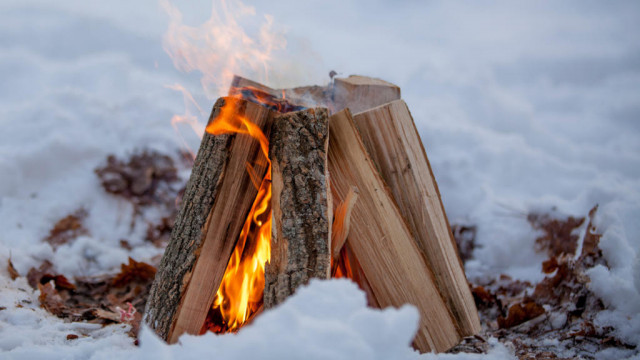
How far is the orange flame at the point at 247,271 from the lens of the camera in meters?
1.66

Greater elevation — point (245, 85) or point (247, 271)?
point (245, 85)

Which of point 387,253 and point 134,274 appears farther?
point 134,274

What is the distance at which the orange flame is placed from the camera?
1.66m

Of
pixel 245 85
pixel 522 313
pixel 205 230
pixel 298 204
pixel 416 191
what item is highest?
pixel 245 85

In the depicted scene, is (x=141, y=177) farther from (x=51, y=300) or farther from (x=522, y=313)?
(x=522, y=313)

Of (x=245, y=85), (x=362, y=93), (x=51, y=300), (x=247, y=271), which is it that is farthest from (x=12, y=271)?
(x=362, y=93)

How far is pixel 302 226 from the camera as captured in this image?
4.79ft

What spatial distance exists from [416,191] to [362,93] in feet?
2.11

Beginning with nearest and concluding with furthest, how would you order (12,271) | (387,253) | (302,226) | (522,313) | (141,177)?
(302,226)
(387,253)
(522,313)
(12,271)
(141,177)

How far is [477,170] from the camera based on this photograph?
4.02m

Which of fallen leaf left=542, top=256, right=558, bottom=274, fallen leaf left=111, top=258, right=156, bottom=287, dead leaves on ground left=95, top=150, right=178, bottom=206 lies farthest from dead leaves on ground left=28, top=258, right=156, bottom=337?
fallen leaf left=542, top=256, right=558, bottom=274

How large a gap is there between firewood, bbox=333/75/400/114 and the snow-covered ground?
0.13m

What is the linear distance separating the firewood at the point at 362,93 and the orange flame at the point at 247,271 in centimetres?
68

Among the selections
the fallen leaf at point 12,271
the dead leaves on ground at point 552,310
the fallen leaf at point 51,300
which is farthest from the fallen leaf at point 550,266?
the fallen leaf at point 12,271
